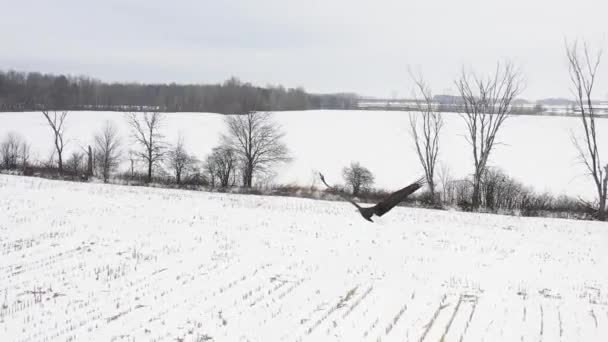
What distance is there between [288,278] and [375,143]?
57377 mm

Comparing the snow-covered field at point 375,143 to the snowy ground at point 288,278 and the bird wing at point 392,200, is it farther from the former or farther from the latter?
the bird wing at point 392,200

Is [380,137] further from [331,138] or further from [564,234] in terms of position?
[564,234]

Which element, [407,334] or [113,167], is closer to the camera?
[407,334]

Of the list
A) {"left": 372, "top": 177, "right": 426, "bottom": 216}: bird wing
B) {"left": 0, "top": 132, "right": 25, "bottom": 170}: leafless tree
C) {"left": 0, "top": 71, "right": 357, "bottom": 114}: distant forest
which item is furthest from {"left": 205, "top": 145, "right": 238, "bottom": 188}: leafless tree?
{"left": 0, "top": 71, "right": 357, "bottom": 114}: distant forest

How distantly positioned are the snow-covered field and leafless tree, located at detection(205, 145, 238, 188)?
5125 mm

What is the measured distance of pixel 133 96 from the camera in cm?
13338

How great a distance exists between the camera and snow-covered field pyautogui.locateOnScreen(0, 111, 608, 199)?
161ft

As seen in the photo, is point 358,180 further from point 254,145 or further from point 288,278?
point 288,278

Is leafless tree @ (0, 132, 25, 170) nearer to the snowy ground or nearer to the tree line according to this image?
the tree line

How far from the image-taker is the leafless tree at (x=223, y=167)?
43781 mm

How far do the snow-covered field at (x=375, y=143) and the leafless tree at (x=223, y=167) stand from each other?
5.12 metres

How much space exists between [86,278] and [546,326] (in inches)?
378

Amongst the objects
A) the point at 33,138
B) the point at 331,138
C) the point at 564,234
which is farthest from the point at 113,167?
the point at 564,234

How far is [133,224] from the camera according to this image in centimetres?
1748
